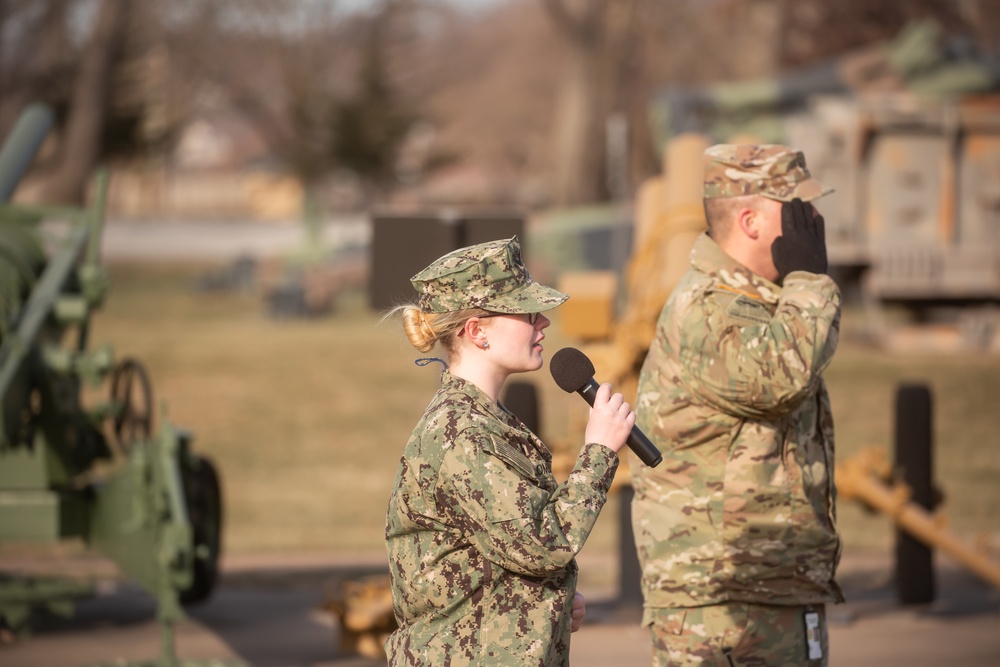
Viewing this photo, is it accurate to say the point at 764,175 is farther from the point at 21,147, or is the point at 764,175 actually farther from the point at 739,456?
the point at 21,147

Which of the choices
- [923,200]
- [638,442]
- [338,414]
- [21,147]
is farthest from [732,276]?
[923,200]

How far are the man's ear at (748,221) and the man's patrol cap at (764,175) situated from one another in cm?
4

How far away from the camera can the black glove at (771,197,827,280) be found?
13.1ft

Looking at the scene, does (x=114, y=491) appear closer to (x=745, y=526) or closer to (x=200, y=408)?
(x=745, y=526)

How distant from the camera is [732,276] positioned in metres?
4.09

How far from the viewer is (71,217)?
759 centimetres

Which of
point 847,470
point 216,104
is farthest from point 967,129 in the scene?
point 216,104

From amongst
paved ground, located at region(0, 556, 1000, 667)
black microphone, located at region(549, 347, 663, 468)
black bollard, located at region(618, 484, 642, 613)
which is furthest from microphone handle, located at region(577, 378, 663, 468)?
black bollard, located at region(618, 484, 642, 613)

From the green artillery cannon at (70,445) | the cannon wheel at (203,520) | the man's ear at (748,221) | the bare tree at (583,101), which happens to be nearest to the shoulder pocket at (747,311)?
the man's ear at (748,221)

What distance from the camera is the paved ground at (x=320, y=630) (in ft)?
23.4

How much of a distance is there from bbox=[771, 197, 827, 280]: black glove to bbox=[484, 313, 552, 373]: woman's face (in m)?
1.05

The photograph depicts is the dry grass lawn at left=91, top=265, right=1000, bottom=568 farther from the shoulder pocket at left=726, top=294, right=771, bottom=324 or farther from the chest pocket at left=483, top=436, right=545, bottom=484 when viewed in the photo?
the chest pocket at left=483, top=436, right=545, bottom=484

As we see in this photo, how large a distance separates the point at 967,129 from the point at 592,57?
13.9 metres

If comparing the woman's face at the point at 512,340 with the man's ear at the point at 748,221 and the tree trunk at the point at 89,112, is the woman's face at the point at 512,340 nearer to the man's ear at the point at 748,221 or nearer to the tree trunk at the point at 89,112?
the man's ear at the point at 748,221
